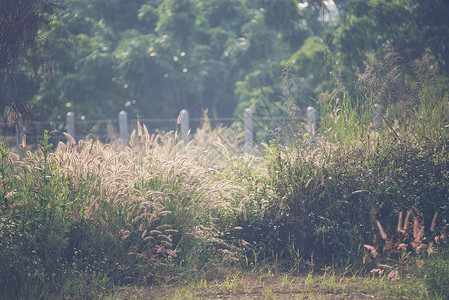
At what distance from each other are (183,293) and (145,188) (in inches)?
43.1

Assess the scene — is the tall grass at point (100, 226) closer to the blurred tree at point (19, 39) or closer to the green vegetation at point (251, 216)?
the green vegetation at point (251, 216)

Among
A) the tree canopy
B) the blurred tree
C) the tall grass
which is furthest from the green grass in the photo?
the tree canopy

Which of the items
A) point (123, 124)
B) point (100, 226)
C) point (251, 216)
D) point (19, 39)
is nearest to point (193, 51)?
point (123, 124)

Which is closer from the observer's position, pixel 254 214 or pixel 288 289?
pixel 288 289

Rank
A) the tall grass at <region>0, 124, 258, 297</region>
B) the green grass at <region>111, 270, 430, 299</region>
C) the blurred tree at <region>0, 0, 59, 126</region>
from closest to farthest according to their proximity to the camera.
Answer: the green grass at <region>111, 270, 430, 299</region> < the tall grass at <region>0, 124, 258, 297</region> < the blurred tree at <region>0, 0, 59, 126</region>

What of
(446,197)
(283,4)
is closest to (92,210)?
(446,197)

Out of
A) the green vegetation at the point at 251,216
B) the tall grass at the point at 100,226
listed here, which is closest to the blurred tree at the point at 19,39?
the green vegetation at the point at 251,216

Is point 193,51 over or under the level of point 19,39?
over

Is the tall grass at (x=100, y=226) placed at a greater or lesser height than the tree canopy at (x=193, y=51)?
lesser

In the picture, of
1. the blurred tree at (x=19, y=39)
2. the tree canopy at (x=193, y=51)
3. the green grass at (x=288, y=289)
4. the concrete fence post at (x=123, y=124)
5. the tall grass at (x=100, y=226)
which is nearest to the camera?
the green grass at (x=288, y=289)

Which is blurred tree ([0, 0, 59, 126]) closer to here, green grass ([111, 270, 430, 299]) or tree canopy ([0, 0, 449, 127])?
green grass ([111, 270, 430, 299])

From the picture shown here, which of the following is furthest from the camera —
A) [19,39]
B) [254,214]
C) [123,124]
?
[123,124]

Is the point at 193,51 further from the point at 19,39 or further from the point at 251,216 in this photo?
the point at 251,216

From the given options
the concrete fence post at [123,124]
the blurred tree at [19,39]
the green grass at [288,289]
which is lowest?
the green grass at [288,289]
